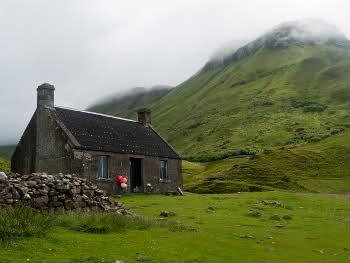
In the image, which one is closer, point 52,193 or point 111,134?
point 52,193

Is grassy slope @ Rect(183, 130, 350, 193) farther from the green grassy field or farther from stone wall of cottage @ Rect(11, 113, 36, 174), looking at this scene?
the green grassy field

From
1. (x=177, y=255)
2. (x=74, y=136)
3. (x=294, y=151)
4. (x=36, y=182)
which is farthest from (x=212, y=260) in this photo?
(x=294, y=151)

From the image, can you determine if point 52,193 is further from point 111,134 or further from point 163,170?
point 163,170

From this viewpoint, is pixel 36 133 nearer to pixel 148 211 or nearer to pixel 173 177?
pixel 173 177

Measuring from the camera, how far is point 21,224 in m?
17.2

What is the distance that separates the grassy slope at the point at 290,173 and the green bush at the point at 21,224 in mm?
45780

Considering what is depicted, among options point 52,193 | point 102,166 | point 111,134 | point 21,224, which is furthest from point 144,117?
point 21,224

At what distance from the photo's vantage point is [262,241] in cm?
1977

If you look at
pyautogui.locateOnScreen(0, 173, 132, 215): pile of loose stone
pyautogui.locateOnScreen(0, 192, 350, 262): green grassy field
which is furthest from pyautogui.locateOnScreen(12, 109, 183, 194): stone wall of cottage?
pyautogui.locateOnScreen(0, 173, 132, 215): pile of loose stone

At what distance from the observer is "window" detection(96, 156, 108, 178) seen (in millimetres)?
46847

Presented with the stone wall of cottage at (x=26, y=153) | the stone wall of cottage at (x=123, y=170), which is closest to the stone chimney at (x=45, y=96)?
the stone wall of cottage at (x=26, y=153)

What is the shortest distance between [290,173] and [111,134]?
34072 mm

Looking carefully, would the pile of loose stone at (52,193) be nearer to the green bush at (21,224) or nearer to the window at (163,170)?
the green bush at (21,224)

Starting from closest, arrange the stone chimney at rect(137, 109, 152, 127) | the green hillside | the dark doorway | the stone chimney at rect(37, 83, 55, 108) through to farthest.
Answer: the stone chimney at rect(37, 83, 55, 108)
the dark doorway
the stone chimney at rect(137, 109, 152, 127)
the green hillside
